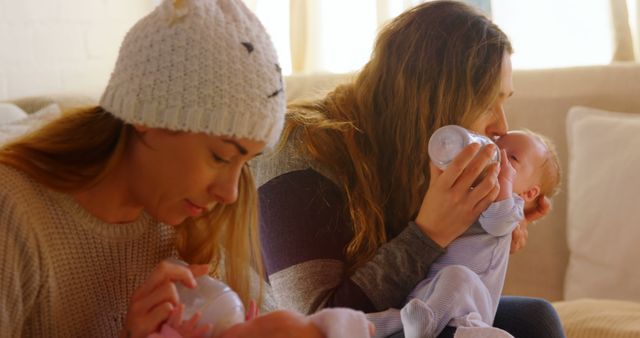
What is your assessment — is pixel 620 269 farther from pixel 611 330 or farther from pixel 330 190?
pixel 330 190

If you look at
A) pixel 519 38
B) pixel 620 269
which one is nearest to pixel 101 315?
pixel 620 269

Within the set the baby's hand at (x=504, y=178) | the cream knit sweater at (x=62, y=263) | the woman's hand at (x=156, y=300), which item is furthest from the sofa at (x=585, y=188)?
the woman's hand at (x=156, y=300)

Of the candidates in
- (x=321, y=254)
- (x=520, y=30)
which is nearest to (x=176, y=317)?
(x=321, y=254)

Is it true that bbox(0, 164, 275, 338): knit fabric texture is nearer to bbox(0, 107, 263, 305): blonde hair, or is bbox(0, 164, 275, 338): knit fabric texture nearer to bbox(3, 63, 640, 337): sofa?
bbox(0, 107, 263, 305): blonde hair

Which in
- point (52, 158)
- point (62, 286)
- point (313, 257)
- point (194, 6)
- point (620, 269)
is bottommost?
point (620, 269)

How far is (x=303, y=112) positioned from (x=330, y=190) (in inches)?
6.3

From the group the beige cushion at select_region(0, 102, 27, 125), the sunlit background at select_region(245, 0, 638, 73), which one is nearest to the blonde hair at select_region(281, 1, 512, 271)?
the sunlit background at select_region(245, 0, 638, 73)

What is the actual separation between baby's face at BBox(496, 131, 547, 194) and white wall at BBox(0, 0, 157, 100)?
1442 mm

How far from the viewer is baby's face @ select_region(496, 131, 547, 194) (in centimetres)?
176

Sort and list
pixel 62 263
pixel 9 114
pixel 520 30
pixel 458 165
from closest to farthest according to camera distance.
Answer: pixel 62 263
pixel 458 165
pixel 9 114
pixel 520 30

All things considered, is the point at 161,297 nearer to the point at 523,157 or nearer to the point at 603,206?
the point at 523,157

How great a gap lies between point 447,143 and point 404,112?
113 millimetres

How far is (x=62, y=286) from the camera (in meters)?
1.14

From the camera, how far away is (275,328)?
3.41 feet
